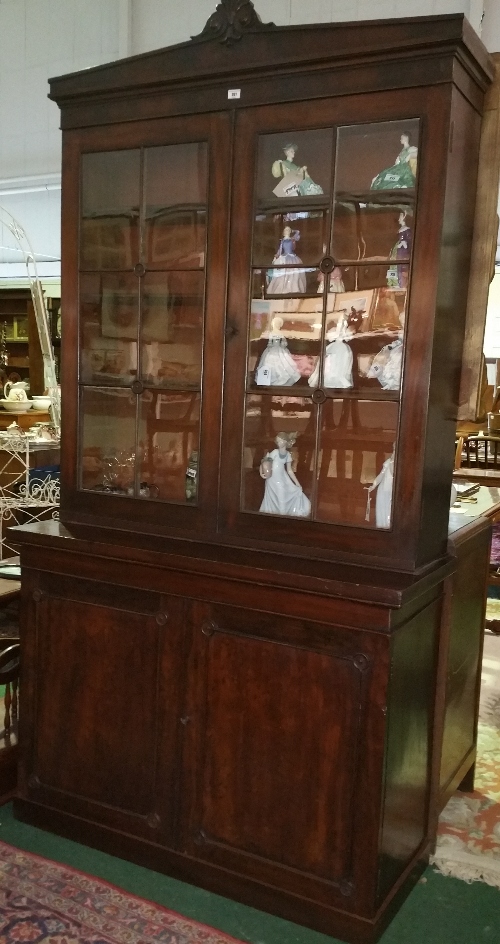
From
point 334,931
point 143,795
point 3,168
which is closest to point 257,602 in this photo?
point 143,795

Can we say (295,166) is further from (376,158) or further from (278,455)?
(278,455)

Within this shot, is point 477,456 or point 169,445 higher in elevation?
point 169,445

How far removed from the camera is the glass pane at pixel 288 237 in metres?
2.09

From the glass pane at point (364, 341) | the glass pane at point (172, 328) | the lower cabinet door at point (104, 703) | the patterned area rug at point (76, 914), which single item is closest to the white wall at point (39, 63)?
the glass pane at point (172, 328)

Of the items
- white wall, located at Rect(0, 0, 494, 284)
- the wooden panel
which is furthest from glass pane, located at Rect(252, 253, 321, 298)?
white wall, located at Rect(0, 0, 494, 284)

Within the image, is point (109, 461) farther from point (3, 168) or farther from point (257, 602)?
point (3, 168)

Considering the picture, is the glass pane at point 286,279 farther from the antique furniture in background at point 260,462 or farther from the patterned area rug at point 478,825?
the patterned area rug at point 478,825

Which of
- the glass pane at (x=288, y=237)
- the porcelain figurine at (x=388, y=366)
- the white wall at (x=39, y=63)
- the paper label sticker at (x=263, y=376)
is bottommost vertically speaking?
the paper label sticker at (x=263, y=376)

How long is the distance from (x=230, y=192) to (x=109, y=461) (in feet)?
2.89

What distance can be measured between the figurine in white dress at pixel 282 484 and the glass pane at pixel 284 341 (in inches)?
6.5

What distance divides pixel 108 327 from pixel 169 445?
1.36 feet

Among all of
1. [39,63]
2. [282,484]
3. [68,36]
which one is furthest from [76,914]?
[39,63]

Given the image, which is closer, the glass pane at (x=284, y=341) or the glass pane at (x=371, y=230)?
the glass pane at (x=371, y=230)

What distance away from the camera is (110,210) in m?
2.35
